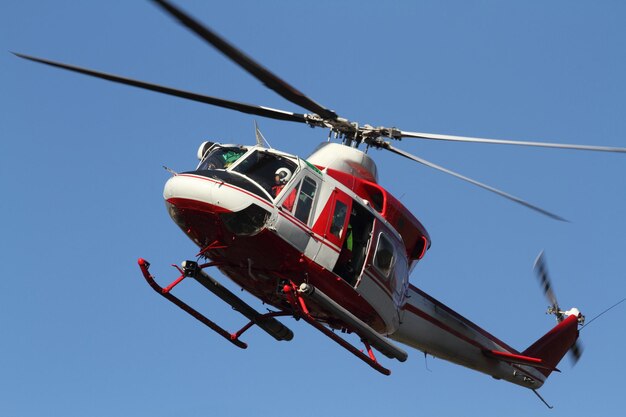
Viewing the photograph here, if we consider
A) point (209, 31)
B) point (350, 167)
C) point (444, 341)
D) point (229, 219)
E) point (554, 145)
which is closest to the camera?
point (209, 31)

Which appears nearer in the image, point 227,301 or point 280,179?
point 280,179

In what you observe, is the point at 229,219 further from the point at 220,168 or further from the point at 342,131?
→ the point at 342,131

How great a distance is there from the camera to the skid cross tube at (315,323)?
661 inches

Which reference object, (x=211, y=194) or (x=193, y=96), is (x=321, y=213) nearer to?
(x=211, y=194)

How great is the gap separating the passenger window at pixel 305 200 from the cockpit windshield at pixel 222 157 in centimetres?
118

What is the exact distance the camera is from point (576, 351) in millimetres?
23453

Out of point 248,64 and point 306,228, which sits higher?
point 248,64

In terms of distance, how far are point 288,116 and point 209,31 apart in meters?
5.07

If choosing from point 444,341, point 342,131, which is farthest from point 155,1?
point 444,341

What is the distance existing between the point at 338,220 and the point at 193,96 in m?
3.23

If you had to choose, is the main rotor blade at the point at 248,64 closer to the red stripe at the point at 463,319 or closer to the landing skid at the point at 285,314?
the landing skid at the point at 285,314

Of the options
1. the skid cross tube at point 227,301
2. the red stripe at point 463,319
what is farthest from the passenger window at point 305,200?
the red stripe at point 463,319

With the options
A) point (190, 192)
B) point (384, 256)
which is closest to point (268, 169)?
point (190, 192)

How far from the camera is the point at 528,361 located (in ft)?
70.1
